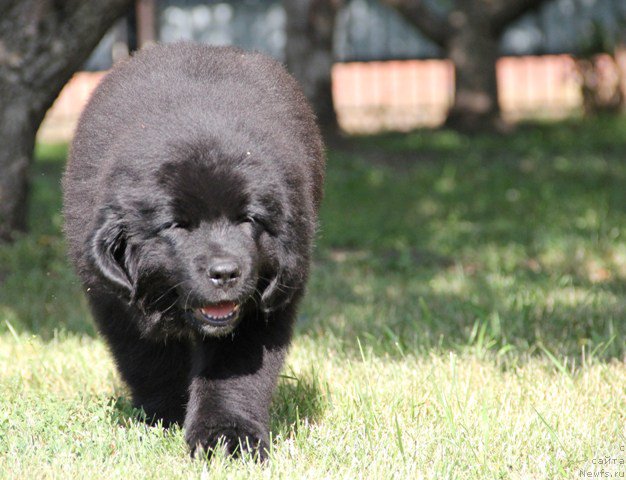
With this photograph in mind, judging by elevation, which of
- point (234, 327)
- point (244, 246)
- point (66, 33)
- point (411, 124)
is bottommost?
point (411, 124)

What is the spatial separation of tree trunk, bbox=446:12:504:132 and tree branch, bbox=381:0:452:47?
0.15 m

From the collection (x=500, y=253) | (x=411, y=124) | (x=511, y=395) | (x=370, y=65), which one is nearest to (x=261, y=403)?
(x=511, y=395)

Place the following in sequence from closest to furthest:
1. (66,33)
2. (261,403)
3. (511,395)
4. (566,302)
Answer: (261,403) → (511,395) → (566,302) → (66,33)

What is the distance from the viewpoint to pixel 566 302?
586 cm

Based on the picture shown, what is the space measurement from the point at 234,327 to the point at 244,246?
0.36 meters

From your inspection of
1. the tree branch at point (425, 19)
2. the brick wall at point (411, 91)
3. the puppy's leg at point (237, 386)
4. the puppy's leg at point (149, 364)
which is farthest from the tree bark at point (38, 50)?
the brick wall at point (411, 91)

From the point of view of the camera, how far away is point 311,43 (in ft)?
39.4

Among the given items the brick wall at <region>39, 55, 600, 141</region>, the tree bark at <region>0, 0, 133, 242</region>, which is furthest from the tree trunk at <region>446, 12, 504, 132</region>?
the tree bark at <region>0, 0, 133, 242</region>

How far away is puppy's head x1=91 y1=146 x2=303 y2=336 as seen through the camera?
3.40 metres

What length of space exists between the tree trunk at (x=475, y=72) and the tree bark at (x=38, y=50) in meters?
7.50

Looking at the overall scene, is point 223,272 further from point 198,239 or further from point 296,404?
point 296,404

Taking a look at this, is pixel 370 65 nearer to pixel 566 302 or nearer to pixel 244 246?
pixel 566 302

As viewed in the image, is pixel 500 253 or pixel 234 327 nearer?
pixel 234 327

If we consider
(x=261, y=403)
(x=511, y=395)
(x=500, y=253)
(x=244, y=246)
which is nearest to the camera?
(x=244, y=246)
